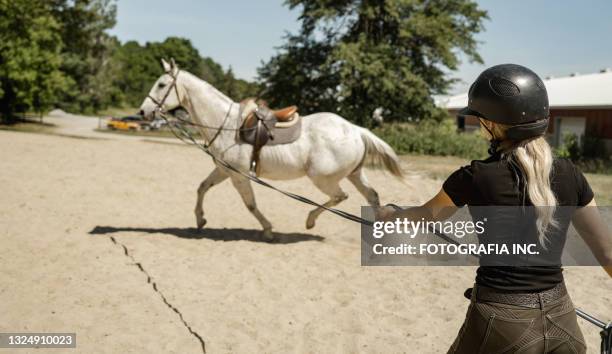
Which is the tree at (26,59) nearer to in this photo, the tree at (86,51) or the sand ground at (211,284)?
the tree at (86,51)

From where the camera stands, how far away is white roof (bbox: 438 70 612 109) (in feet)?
68.3

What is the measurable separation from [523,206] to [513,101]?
0.44 meters

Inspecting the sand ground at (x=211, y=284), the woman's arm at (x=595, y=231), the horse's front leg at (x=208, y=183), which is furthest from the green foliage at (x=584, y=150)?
the woman's arm at (x=595, y=231)

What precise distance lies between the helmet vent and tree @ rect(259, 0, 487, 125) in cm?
2039

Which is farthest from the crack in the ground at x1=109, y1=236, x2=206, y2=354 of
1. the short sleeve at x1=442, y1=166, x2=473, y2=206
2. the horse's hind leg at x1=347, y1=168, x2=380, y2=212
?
the horse's hind leg at x1=347, y1=168, x2=380, y2=212

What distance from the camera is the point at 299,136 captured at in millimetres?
6570

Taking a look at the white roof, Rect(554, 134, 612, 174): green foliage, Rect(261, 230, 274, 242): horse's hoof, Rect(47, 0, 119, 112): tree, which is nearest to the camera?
Rect(261, 230, 274, 242): horse's hoof

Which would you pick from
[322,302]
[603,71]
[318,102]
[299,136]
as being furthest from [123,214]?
[603,71]

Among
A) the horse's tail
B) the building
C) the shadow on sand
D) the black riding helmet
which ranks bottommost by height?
the shadow on sand

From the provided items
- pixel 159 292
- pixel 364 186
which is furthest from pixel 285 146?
pixel 159 292

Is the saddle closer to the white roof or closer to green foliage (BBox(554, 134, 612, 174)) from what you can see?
green foliage (BBox(554, 134, 612, 174))

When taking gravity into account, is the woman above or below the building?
below

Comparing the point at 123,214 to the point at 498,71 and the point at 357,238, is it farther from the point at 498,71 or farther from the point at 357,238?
the point at 498,71

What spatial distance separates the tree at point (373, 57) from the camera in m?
22.5
